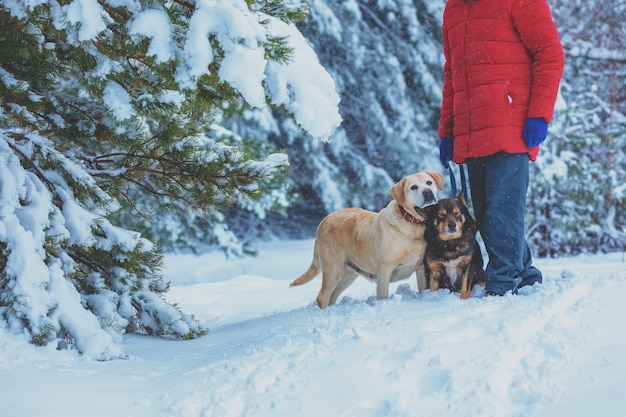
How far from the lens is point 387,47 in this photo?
41.4 ft

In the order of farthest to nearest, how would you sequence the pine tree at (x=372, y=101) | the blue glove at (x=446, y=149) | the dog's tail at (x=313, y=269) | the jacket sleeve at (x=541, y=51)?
the pine tree at (x=372, y=101)
the dog's tail at (x=313, y=269)
the blue glove at (x=446, y=149)
the jacket sleeve at (x=541, y=51)

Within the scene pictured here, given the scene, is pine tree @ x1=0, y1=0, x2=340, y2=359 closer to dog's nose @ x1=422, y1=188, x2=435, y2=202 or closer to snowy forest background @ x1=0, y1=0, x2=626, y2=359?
snowy forest background @ x1=0, y1=0, x2=626, y2=359

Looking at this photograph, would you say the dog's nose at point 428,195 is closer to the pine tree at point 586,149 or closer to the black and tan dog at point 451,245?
the black and tan dog at point 451,245

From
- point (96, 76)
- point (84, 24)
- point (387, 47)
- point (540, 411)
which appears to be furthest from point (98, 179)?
point (387, 47)

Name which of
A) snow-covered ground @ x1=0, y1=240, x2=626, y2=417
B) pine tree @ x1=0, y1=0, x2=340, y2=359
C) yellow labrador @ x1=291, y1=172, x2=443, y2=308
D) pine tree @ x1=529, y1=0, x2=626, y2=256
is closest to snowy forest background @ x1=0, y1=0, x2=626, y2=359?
pine tree @ x1=0, y1=0, x2=340, y2=359

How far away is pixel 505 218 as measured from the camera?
4.21 m

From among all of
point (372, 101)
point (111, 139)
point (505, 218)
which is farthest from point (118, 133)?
point (372, 101)

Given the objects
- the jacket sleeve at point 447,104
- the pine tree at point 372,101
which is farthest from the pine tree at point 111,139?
the pine tree at point 372,101

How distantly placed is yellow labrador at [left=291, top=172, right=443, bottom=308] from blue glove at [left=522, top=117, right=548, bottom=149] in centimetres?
72

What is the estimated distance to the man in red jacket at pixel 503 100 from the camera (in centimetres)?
400

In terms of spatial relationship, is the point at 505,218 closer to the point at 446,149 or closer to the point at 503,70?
the point at 446,149

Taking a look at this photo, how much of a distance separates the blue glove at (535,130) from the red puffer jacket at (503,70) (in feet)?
0.12

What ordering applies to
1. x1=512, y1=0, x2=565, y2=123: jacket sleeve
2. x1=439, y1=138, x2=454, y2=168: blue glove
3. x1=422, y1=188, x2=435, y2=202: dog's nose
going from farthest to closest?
x1=439, y1=138, x2=454, y2=168: blue glove < x1=422, y1=188, x2=435, y2=202: dog's nose < x1=512, y1=0, x2=565, y2=123: jacket sleeve

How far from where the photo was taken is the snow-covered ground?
103 inches
